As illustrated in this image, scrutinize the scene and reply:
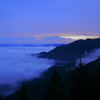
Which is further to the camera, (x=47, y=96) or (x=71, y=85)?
(x=47, y=96)

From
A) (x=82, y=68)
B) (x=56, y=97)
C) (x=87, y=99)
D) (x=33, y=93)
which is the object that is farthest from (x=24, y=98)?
(x=33, y=93)

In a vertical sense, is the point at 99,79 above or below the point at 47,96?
above

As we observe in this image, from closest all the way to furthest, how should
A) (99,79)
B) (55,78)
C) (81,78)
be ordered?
(99,79) → (81,78) → (55,78)

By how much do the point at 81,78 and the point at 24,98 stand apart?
7767 millimetres

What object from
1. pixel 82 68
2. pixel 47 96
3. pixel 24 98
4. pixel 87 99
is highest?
pixel 82 68

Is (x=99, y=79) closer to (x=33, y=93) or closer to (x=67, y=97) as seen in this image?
(x=67, y=97)

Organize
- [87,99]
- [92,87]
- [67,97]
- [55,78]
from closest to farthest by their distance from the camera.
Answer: [87,99], [92,87], [67,97], [55,78]

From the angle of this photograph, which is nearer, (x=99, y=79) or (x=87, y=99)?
(x=87, y=99)

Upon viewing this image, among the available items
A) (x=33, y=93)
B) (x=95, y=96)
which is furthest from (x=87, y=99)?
(x=33, y=93)

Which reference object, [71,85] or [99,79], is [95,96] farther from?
[71,85]

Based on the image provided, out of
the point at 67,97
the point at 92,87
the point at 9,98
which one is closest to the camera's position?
the point at 92,87

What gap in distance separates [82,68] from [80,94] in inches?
179

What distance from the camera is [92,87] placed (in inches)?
502

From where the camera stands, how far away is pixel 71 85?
16250 mm
